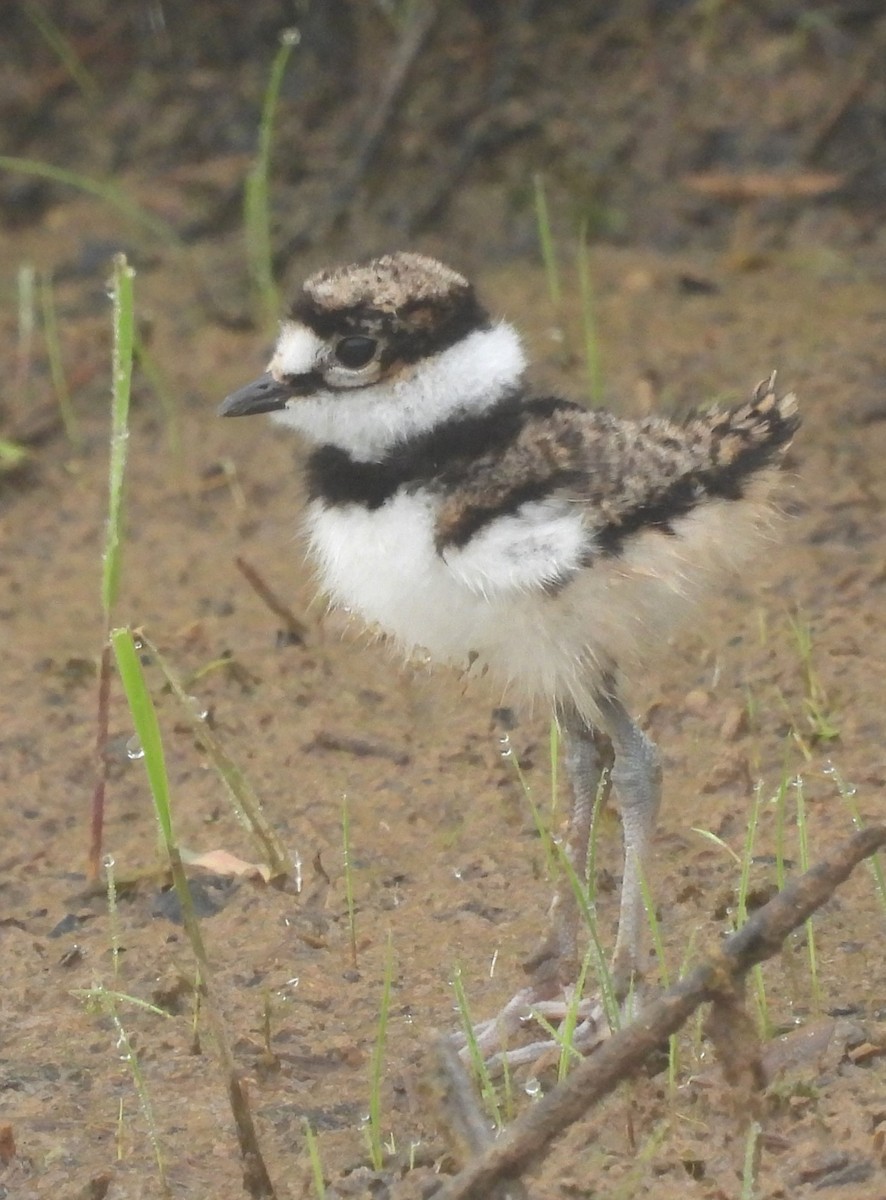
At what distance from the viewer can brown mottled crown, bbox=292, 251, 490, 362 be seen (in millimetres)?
2211

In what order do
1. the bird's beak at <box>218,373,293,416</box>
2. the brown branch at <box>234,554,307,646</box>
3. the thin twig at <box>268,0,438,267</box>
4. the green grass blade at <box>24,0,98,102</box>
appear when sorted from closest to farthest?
the bird's beak at <box>218,373,293,416</box> → the brown branch at <box>234,554,307,646</box> → the thin twig at <box>268,0,438,267</box> → the green grass blade at <box>24,0,98,102</box>

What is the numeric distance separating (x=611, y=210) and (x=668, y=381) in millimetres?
789

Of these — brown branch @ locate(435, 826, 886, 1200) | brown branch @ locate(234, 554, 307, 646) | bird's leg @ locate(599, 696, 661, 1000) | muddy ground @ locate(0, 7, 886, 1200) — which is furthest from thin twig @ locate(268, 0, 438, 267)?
brown branch @ locate(435, 826, 886, 1200)

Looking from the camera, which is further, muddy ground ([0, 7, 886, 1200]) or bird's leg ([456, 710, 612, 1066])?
bird's leg ([456, 710, 612, 1066])

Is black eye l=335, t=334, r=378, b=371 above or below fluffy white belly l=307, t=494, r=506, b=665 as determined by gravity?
above

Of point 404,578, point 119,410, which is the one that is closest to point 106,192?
point 119,410

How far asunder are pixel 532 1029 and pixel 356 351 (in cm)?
89

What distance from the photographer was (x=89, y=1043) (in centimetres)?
233

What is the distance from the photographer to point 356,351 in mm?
2230

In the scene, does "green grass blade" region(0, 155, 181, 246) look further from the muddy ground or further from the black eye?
the black eye

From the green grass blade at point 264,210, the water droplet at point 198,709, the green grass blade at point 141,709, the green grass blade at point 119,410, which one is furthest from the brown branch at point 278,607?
the green grass blade at point 141,709

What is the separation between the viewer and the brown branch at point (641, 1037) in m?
1.72

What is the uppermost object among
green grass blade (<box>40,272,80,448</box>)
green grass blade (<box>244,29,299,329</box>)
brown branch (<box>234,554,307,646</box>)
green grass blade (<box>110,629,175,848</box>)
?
green grass blade (<box>244,29,299,329</box>)

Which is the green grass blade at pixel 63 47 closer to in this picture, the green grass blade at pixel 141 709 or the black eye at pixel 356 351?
the black eye at pixel 356 351
